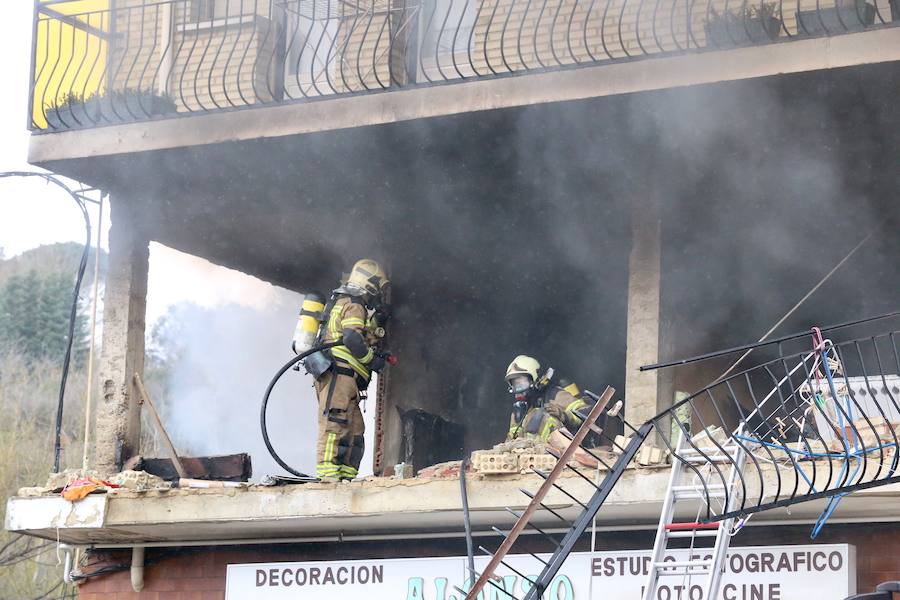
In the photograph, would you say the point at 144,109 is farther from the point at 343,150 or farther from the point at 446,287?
the point at 446,287

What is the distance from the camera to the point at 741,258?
12.4 metres

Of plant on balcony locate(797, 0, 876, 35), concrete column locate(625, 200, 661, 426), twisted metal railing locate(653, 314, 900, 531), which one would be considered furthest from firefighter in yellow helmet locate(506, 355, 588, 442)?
plant on balcony locate(797, 0, 876, 35)

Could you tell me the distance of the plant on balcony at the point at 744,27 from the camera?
9.17 meters

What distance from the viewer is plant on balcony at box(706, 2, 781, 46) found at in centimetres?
917

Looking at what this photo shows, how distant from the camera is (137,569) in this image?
11.4 m

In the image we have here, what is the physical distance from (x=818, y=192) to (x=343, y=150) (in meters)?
3.44

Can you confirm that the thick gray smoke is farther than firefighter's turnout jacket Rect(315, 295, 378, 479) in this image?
Yes

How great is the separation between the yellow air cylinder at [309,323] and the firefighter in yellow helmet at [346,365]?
12cm

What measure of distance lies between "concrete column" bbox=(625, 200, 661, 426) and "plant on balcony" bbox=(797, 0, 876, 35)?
1839 millimetres

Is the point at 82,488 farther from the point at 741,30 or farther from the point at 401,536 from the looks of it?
the point at 741,30

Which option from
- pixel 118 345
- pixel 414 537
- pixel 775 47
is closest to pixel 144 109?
pixel 118 345

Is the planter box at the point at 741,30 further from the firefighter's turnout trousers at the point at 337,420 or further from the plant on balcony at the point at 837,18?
the firefighter's turnout trousers at the point at 337,420

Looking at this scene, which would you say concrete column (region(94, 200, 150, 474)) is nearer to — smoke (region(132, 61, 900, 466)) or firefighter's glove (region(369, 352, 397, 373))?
smoke (region(132, 61, 900, 466))

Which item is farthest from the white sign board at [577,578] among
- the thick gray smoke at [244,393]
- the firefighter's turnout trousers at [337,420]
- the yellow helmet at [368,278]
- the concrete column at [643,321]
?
the thick gray smoke at [244,393]
